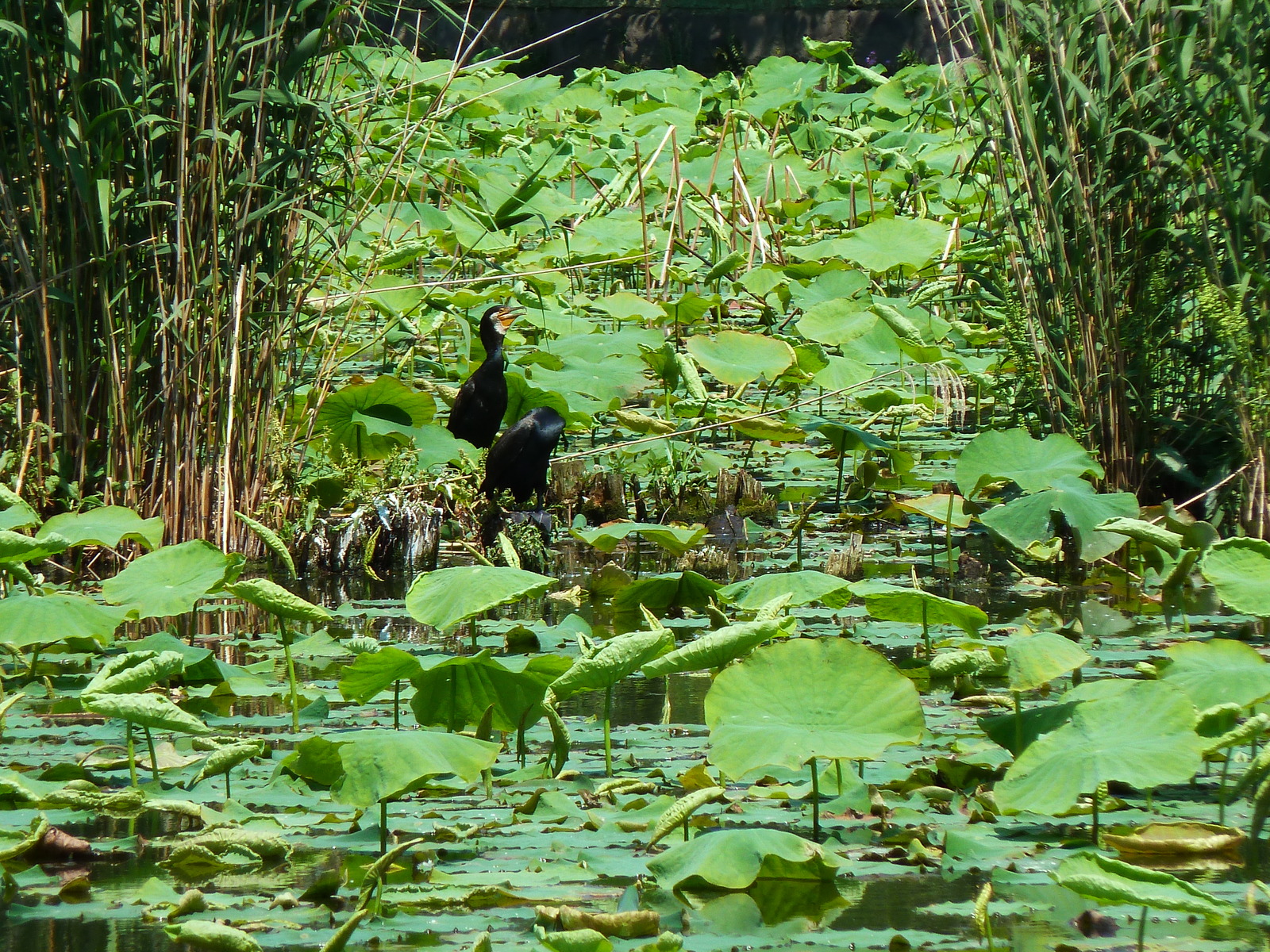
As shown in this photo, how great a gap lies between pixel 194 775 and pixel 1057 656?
1.30 meters

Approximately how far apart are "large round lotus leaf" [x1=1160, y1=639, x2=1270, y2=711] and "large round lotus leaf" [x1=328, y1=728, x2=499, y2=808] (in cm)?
102

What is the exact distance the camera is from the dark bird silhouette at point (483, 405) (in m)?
4.82

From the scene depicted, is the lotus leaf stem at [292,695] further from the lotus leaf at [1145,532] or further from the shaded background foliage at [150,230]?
the lotus leaf at [1145,532]

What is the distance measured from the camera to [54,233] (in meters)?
3.72

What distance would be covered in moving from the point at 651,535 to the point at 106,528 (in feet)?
3.86

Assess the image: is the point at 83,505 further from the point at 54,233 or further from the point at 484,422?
the point at 484,422

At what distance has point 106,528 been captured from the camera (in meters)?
3.51

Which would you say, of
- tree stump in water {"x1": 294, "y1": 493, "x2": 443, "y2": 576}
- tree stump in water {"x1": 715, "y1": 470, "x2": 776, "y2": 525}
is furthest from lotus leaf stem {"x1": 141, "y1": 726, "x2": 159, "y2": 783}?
tree stump in water {"x1": 715, "y1": 470, "x2": 776, "y2": 525}

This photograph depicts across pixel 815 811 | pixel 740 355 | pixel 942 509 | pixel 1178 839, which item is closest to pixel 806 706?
pixel 815 811

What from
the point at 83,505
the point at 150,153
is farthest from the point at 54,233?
the point at 83,505

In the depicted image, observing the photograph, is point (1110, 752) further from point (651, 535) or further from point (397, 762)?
point (651, 535)

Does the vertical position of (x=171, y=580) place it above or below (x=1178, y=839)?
above

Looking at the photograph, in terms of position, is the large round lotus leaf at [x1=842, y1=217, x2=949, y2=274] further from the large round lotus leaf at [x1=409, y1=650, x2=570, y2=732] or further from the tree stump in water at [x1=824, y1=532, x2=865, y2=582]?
the large round lotus leaf at [x1=409, y1=650, x2=570, y2=732]

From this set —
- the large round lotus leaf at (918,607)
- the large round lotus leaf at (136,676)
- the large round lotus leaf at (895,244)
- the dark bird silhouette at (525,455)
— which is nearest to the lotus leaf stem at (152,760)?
the large round lotus leaf at (136,676)
